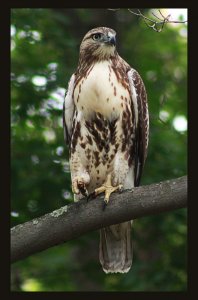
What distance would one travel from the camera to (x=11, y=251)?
4.62m

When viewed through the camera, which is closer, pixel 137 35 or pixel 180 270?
pixel 180 270

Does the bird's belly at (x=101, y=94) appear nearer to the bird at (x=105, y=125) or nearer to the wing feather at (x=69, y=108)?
the bird at (x=105, y=125)

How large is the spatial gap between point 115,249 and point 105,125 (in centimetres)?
125

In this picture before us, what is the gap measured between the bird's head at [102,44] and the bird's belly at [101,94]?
181 millimetres

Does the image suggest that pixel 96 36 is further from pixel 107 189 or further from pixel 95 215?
pixel 95 215

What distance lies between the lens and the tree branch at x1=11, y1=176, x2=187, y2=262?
445 cm

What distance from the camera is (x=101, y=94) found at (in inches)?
222

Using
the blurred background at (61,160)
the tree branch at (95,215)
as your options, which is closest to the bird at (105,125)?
the tree branch at (95,215)

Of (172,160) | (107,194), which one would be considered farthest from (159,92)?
(107,194)

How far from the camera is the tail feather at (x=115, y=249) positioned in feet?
19.9

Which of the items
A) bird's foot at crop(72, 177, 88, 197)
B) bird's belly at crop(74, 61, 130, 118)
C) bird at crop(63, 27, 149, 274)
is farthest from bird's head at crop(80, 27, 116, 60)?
bird's foot at crop(72, 177, 88, 197)

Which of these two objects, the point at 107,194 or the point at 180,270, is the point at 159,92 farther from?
the point at 107,194

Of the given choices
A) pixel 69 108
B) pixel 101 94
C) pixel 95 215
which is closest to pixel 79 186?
pixel 69 108

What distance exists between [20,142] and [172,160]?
1.85 metres
